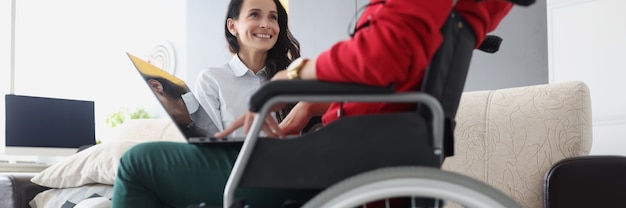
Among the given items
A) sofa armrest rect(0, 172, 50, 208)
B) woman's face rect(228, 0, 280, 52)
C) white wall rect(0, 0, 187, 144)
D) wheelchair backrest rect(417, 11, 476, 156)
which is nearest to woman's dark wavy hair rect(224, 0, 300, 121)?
woman's face rect(228, 0, 280, 52)

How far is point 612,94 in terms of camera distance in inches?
123

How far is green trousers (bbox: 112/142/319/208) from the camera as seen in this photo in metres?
1.14

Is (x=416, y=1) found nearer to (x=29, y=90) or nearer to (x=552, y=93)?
(x=552, y=93)

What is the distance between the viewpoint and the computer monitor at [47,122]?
3.30 meters

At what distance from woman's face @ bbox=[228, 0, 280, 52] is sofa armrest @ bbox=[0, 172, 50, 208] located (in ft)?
2.89

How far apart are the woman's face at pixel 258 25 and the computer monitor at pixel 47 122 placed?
169cm

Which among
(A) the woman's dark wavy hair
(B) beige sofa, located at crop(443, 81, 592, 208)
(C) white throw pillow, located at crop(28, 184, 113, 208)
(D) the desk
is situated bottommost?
(D) the desk

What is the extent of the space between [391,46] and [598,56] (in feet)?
8.35

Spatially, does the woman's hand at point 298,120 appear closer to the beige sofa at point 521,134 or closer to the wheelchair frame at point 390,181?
the wheelchair frame at point 390,181

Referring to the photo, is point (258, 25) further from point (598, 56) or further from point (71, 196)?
point (598, 56)

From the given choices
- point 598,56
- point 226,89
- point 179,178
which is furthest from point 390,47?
point 598,56

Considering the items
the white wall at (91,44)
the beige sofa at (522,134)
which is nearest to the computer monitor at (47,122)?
the white wall at (91,44)

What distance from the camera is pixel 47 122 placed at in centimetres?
344

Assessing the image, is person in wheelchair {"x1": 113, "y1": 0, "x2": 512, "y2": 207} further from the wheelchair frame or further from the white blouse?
the white blouse
